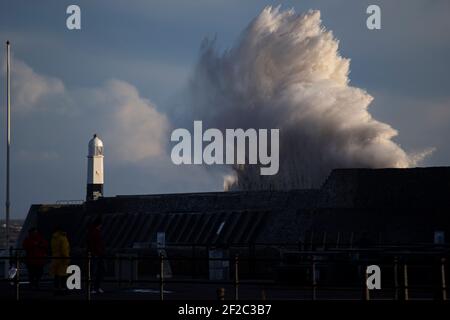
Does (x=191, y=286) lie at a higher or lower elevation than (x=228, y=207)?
lower

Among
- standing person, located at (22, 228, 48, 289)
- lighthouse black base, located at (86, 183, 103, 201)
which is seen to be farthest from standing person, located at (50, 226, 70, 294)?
lighthouse black base, located at (86, 183, 103, 201)

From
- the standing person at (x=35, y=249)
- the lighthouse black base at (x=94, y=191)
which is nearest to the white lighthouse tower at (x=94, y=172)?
the lighthouse black base at (x=94, y=191)

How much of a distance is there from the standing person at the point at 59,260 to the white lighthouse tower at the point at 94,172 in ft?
85.3

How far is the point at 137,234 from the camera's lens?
51.2m

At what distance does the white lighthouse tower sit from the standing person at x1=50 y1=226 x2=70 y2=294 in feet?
85.3

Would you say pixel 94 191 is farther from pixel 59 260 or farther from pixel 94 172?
pixel 59 260

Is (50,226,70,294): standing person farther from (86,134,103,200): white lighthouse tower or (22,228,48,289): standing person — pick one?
(86,134,103,200): white lighthouse tower

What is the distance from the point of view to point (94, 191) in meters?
57.8

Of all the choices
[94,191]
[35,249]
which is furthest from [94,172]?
[35,249]
